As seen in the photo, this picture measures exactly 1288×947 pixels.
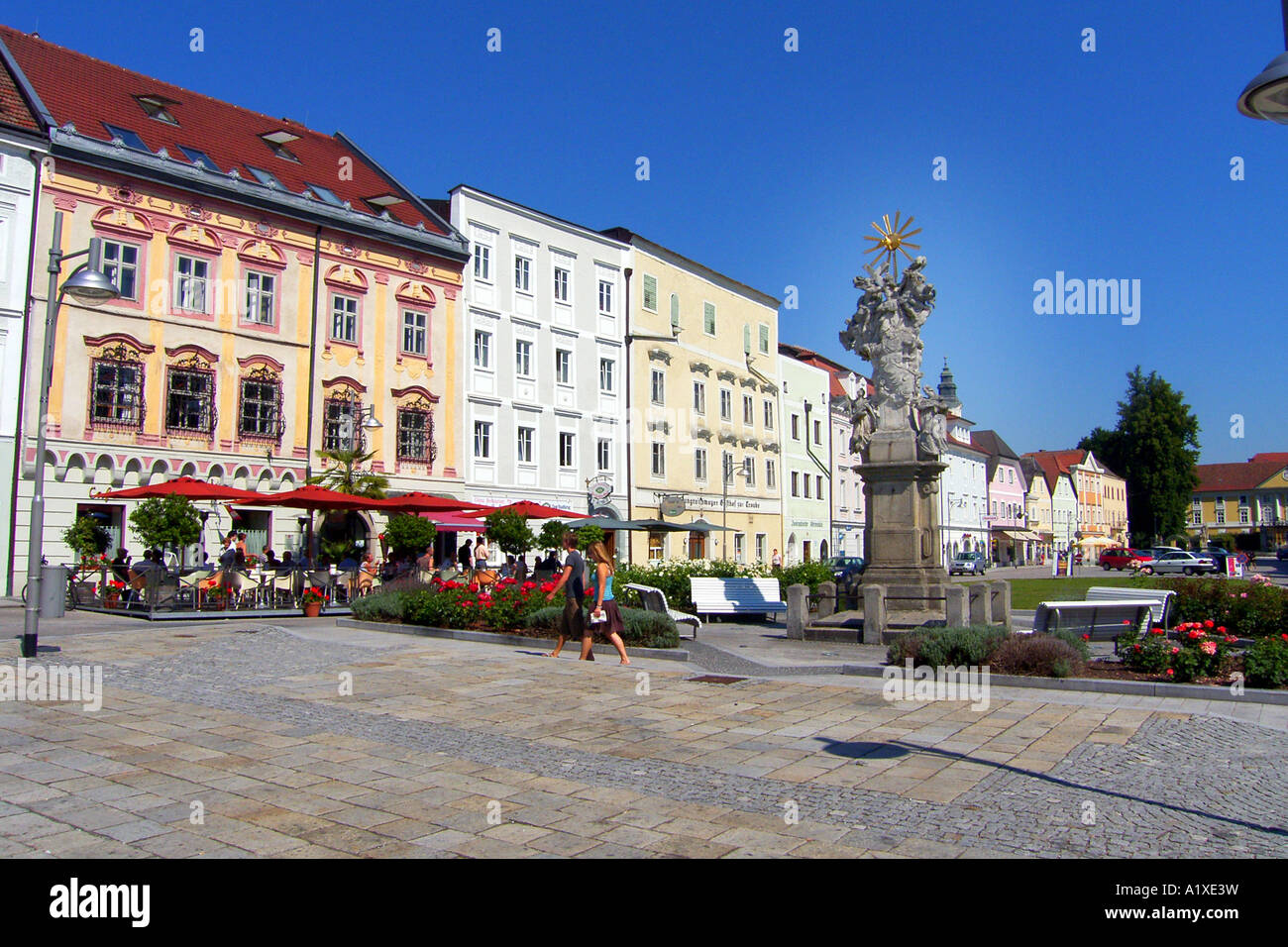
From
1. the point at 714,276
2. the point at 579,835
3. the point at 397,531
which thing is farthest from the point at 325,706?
the point at 714,276

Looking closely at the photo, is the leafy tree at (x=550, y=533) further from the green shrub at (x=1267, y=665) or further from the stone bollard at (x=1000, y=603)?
the green shrub at (x=1267, y=665)

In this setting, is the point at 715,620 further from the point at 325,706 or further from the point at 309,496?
the point at 325,706

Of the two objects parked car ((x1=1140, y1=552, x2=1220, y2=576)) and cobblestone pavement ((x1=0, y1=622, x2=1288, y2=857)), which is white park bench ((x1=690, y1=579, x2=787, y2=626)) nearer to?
cobblestone pavement ((x1=0, y1=622, x2=1288, y2=857))

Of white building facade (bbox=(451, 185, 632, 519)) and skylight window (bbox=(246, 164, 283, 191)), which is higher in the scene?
skylight window (bbox=(246, 164, 283, 191))

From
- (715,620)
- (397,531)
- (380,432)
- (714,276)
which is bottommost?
(715,620)

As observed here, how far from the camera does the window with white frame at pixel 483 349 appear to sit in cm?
3775

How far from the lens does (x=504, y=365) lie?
38719mm

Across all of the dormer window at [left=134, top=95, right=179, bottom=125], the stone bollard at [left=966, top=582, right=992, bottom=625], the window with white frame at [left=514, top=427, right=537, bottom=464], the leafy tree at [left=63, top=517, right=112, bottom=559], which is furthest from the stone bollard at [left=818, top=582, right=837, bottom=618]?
the dormer window at [left=134, top=95, right=179, bottom=125]

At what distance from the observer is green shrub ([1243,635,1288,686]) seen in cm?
1050

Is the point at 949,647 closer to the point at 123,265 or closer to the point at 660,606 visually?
the point at 660,606

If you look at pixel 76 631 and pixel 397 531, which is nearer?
pixel 76 631

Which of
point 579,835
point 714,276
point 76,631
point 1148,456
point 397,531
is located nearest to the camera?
point 579,835

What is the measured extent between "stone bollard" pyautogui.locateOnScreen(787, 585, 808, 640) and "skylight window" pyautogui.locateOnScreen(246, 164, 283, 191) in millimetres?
23046

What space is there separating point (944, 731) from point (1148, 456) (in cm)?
9294
